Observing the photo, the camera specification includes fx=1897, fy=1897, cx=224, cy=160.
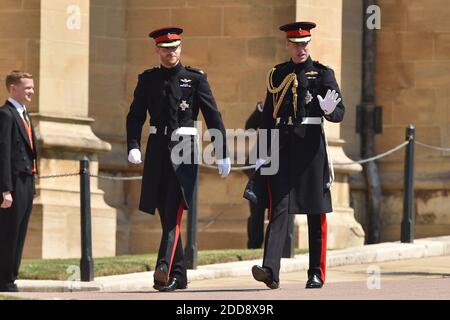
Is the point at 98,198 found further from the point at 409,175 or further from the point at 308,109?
the point at 308,109

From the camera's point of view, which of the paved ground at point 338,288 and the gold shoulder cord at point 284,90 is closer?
the paved ground at point 338,288

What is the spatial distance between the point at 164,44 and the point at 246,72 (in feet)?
22.3

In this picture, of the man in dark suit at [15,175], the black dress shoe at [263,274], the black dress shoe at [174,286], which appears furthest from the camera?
the man in dark suit at [15,175]

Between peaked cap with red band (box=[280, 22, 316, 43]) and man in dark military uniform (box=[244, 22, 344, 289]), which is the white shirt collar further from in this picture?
peaked cap with red band (box=[280, 22, 316, 43])

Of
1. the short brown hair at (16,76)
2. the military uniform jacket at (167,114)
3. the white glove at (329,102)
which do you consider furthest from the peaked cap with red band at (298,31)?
the short brown hair at (16,76)

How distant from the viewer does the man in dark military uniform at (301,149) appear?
44.0 ft

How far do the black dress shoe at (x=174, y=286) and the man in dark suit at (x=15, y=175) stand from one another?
1094 mm

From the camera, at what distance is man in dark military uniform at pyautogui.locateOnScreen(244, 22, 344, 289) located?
13398mm

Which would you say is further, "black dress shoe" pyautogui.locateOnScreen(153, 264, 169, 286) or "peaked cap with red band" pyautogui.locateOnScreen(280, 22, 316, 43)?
"peaked cap with red band" pyautogui.locateOnScreen(280, 22, 316, 43)

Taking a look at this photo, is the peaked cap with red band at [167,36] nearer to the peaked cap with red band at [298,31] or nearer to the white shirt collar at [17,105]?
the peaked cap with red band at [298,31]

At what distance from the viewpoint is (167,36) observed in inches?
532

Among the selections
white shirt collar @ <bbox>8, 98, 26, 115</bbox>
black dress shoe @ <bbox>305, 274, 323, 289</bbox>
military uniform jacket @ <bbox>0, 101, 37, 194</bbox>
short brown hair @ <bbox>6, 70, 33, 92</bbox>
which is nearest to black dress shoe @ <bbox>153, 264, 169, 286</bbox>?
black dress shoe @ <bbox>305, 274, 323, 289</bbox>

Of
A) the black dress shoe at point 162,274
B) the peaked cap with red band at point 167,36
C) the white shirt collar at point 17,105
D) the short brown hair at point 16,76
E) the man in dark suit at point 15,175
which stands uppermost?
the peaked cap with red band at point 167,36
